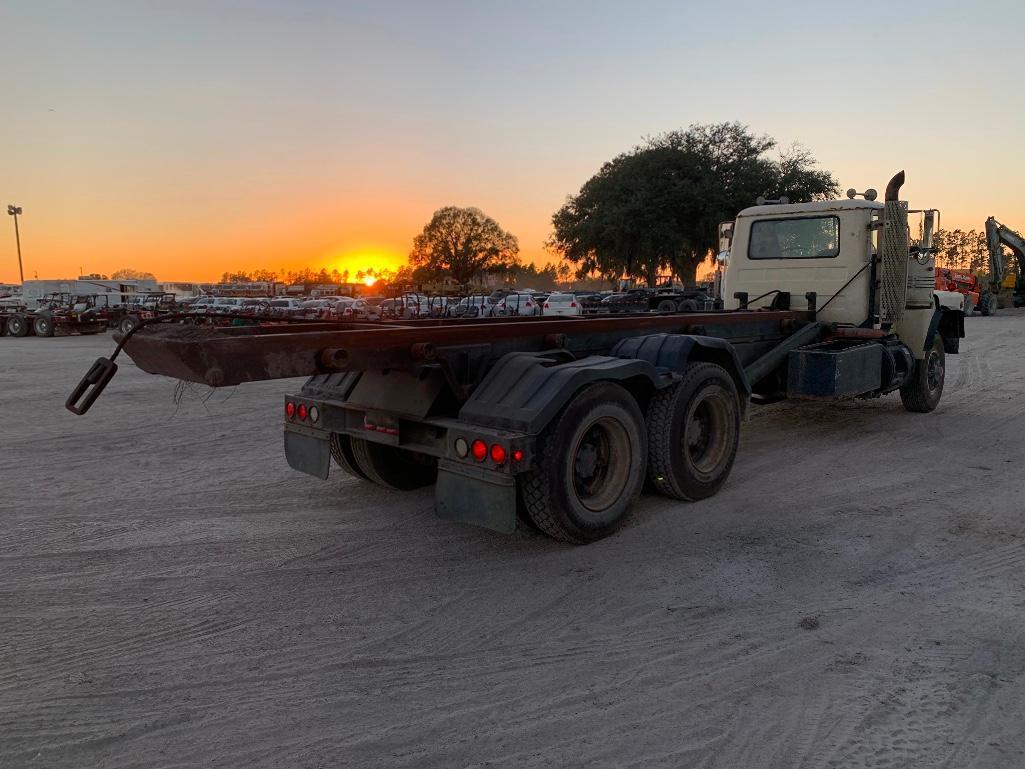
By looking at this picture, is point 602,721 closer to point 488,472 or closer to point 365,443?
point 488,472

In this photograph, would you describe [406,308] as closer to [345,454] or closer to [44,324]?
[345,454]

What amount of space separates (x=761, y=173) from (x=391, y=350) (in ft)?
123

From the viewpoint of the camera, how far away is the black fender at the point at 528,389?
4.30 m

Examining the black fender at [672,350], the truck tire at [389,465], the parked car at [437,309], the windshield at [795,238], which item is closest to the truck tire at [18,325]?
the parked car at [437,309]

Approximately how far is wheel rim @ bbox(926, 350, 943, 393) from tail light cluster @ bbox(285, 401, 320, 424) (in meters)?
8.22

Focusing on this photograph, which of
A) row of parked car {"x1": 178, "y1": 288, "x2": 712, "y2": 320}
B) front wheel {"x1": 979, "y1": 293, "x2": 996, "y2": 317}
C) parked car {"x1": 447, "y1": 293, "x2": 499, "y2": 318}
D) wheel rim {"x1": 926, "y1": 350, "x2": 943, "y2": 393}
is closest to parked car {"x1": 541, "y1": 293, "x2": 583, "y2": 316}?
row of parked car {"x1": 178, "y1": 288, "x2": 712, "y2": 320}

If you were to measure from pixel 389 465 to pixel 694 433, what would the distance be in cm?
256

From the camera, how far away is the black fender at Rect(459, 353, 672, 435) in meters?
4.30

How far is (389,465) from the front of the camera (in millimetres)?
5867

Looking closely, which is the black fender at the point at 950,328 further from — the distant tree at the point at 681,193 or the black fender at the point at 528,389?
the distant tree at the point at 681,193

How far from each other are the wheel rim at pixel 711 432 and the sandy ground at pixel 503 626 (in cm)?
36

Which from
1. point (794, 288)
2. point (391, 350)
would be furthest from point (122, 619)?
point (794, 288)

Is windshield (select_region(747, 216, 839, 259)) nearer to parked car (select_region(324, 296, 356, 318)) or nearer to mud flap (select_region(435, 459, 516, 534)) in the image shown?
mud flap (select_region(435, 459, 516, 534))

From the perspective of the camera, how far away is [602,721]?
9.52ft
